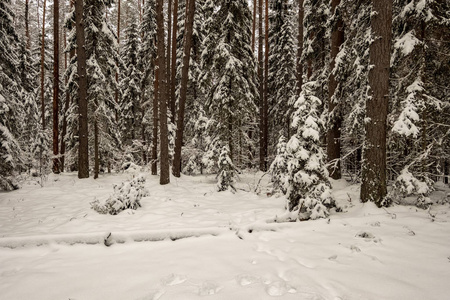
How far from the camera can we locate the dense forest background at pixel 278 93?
5871mm

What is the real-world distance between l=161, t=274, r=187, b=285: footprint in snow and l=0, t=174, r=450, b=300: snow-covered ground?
0.02 meters

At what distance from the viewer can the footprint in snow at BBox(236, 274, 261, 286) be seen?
279cm

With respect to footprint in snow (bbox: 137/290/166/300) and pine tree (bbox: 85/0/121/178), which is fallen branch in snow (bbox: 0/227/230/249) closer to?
footprint in snow (bbox: 137/290/166/300)

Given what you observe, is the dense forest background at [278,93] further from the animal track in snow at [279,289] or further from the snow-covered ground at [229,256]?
the animal track in snow at [279,289]

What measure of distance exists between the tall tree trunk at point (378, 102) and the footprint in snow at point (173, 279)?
5.18 m

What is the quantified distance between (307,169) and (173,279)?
3882mm

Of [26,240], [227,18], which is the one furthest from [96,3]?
[26,240]

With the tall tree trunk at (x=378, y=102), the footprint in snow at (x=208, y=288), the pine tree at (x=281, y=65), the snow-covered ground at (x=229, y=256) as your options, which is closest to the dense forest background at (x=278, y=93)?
the tall tree trunk at (x=378, y=102)

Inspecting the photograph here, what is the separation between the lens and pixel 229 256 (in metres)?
3.51

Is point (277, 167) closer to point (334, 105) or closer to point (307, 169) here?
point (307, 169)

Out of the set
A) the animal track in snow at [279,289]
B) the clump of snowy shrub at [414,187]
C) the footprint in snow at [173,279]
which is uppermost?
the clump of snowy shrub at [414,187]

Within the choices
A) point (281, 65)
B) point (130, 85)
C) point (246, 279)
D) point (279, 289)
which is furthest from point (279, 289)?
point (130, 85)

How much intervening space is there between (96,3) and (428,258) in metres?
15.9

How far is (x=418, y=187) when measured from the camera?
5.87m
